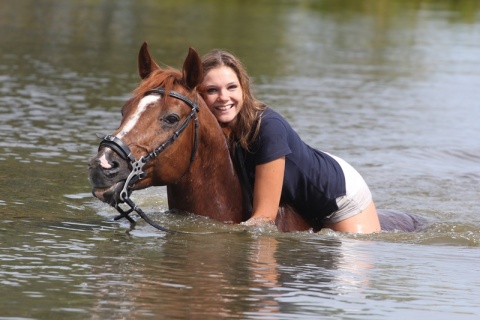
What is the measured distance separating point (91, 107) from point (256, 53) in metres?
8.96

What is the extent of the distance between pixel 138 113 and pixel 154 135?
0.52ft

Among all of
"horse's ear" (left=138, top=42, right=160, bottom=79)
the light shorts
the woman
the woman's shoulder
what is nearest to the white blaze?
"horse's ear" (left=138, top=42, right=160, bottom=79)

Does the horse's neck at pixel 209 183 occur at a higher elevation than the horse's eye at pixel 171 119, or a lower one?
lower

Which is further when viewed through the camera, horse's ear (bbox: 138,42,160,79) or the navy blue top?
the navy blue top

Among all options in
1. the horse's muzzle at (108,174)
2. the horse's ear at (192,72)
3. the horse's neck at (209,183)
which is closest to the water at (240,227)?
the horse's neck at (209,183)

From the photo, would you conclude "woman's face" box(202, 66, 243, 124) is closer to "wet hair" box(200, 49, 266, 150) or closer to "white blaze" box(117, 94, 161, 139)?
"wet hair" box(200, 49, 266, 150)

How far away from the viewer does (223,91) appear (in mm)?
7211

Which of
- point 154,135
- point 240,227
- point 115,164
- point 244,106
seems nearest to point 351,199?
point 240,227

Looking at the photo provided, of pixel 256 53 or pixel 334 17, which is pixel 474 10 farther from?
pixel 256 53

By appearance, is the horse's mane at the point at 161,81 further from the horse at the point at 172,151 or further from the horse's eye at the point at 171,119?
the horse's eye at the point at 171,119

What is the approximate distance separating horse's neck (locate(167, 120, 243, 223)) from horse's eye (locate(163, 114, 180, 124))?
247 millimetres

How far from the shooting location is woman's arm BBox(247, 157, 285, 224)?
7148mm

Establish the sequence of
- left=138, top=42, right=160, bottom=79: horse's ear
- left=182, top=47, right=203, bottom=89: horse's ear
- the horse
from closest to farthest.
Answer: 1. the horse
2. left=182, top=47, right=203, bottom=89: horse's ear
3. left=138, top=42, right=160, bottom=79: horse's ear

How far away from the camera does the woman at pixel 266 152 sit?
7.16 m
